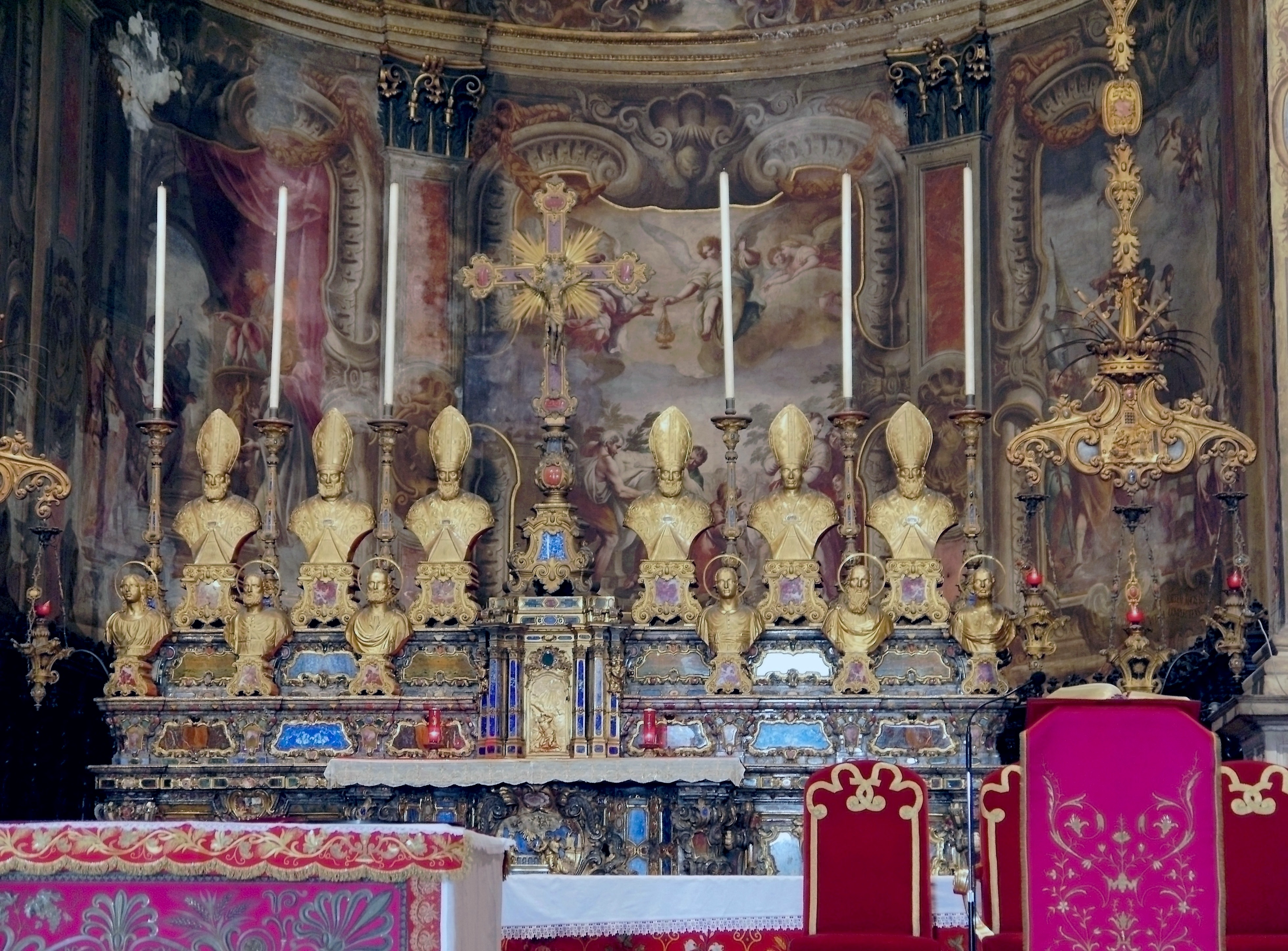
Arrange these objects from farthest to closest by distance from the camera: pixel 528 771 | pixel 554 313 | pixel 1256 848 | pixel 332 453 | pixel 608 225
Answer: pixel 608 225, pixel 554 313, pixel 332 453, pixel 528 771, pixel 1256 848

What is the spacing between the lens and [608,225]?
556 inches

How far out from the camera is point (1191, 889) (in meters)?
5.87

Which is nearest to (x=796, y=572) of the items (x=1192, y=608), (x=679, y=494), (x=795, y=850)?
(x=679, y=494)

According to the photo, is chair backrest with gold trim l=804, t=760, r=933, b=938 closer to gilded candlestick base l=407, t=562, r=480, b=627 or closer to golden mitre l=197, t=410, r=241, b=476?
gilded candlestick base l=407, t=562, r=480, b=627

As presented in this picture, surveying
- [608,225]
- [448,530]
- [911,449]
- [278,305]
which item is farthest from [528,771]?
[608,225]

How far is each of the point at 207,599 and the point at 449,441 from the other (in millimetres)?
1342

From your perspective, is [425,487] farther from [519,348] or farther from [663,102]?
[663,102]

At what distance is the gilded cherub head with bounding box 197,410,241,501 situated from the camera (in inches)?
368

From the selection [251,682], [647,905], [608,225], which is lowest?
[647,905]

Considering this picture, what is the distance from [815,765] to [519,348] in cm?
576

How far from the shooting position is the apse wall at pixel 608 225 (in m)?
11.8

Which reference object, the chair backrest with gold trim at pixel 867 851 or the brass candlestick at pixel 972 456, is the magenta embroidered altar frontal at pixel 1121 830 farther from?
the brass candlestick at pixel 972 456

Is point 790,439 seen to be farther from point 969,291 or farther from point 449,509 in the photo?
point 449,509

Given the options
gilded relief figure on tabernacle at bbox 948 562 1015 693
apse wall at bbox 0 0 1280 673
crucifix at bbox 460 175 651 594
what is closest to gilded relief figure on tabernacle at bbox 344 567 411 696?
crucifix at bbox 460 175 651 594
